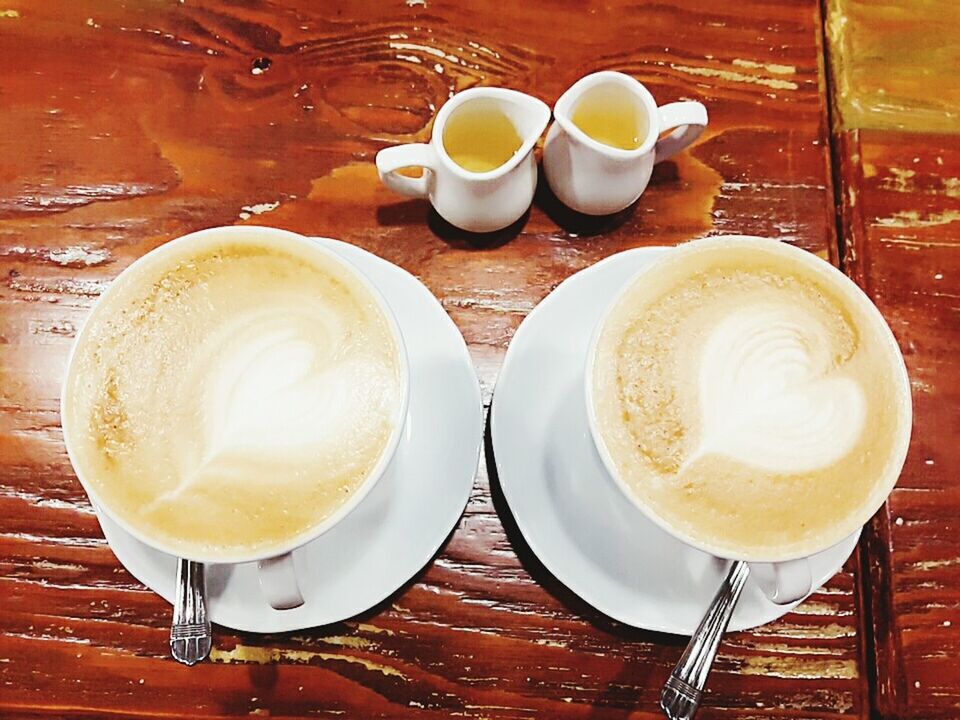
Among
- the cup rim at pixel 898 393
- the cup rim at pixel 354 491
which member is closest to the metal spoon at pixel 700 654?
the cup rim at pixel 898 393

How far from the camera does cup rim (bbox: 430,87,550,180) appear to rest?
82cm

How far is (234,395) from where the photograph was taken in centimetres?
69

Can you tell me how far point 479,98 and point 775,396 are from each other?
425mm

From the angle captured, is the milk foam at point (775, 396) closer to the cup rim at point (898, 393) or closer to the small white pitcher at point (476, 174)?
the cup rim at point (898, 393)

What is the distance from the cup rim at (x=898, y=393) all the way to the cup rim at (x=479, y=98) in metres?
0.19

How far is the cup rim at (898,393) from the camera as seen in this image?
2.20ft

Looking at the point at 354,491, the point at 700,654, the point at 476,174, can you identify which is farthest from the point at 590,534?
the point at 476,174

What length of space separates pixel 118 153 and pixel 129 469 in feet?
1.50

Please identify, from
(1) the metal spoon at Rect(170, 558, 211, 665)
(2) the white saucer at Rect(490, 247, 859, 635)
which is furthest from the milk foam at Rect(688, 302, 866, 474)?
(1) the metal spoon at Rect(170, 558, 211, 665)

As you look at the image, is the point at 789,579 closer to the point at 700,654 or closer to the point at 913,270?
the point at 700,654

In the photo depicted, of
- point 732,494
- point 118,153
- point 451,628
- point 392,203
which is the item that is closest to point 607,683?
point 451,628

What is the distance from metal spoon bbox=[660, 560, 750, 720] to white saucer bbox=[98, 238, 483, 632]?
0.85ft

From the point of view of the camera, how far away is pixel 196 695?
0.88 metres

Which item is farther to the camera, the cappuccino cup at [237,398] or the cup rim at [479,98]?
the cup rim at [479,98]
